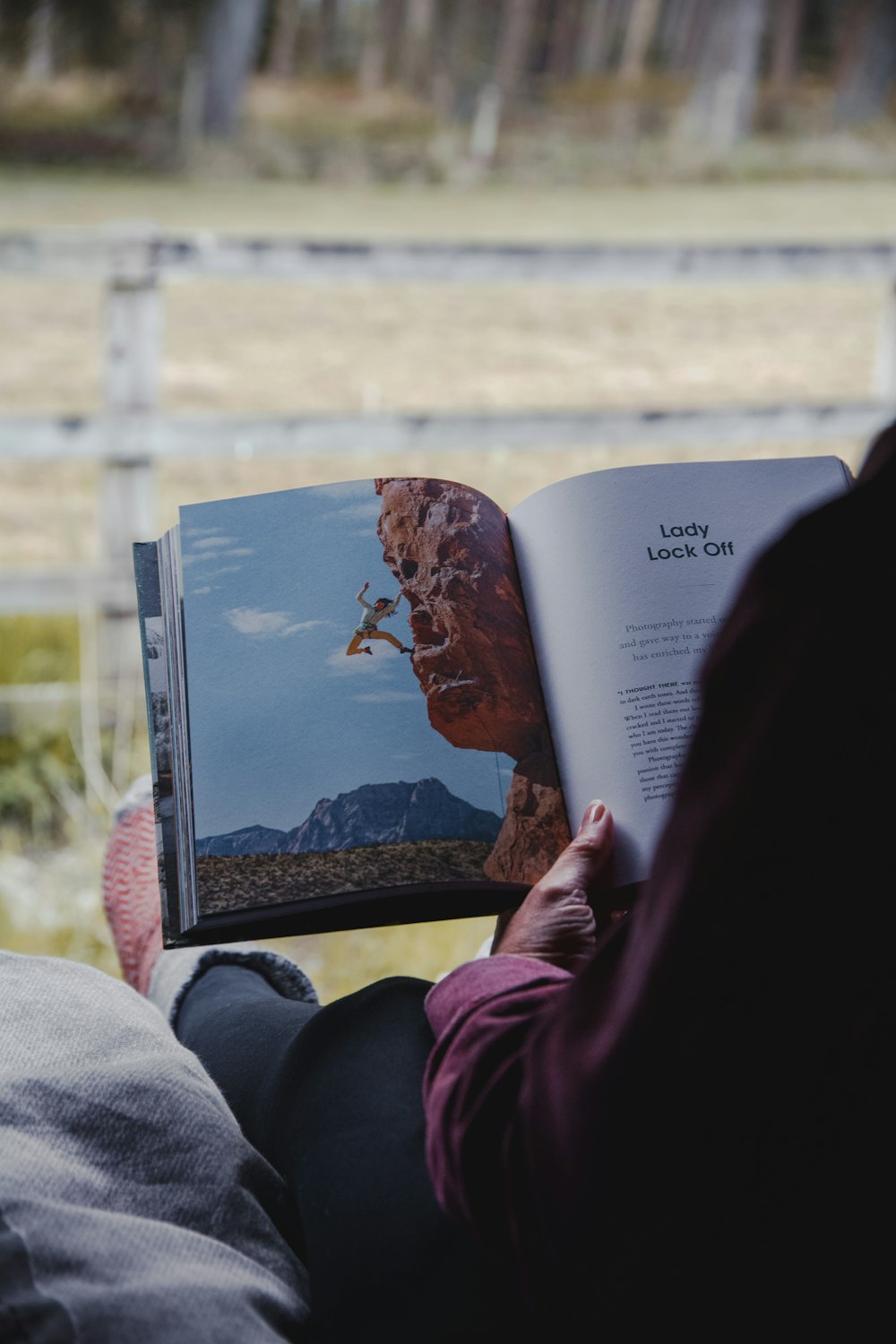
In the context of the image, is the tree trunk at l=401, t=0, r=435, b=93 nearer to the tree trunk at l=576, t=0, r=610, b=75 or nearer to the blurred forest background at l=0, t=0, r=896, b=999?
the blurred forest background at l=0, t=0, r=896, b=999

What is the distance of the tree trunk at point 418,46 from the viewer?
996cm

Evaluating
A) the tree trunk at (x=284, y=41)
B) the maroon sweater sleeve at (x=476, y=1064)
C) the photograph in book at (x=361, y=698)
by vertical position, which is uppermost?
the tree trunk at (x=284, y=41)

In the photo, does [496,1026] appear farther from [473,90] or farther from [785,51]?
[785,51]

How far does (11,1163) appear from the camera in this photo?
26.0 inches

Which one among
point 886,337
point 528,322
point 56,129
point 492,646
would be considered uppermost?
point 56,129

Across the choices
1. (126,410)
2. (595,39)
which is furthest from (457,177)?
(126,410)

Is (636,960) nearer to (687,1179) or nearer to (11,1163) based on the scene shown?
(687,1179)

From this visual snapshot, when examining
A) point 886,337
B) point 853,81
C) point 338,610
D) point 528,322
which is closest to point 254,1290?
point 338,610

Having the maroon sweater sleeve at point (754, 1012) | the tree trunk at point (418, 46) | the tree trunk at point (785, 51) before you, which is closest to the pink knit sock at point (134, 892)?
the maroon sweater sleeve at point (754, 1012)

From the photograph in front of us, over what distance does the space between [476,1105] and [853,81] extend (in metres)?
11.5

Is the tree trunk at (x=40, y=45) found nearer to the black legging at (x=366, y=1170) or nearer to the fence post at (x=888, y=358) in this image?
the fence post at (x=888, y=358)

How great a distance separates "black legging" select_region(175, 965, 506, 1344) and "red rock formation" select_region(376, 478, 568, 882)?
14 cm

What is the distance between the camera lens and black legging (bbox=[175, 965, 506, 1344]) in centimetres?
61

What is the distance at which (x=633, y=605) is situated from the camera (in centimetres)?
84
